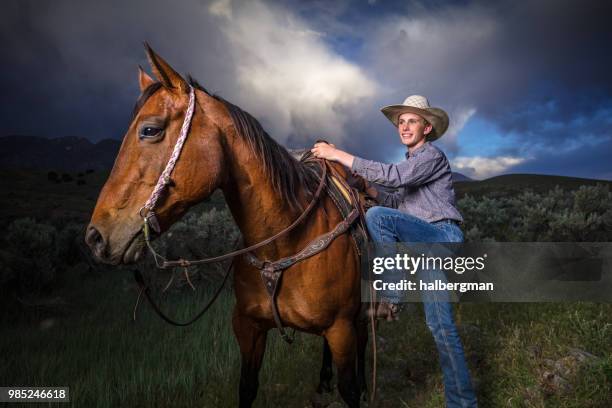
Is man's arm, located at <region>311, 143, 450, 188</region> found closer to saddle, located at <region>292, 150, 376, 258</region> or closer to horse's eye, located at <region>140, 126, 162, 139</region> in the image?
saddle, located at <region>292, 150, 376, 258</region>

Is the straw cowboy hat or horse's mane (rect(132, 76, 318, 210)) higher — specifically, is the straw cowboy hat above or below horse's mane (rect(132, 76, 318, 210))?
above

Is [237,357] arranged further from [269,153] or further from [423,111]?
[423,111]

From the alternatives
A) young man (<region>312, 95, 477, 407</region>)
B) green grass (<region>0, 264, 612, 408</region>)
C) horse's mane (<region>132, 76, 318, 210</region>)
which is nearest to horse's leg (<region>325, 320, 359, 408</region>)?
young man (<region>312, 95, 477, 407</region>)

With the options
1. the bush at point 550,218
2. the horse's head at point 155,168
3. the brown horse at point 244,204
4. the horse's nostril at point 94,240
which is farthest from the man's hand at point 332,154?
the bush at point 550,218

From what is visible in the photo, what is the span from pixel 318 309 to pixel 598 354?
413 cm

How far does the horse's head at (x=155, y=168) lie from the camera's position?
2.11 meters

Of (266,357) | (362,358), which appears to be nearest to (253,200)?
(362,358)

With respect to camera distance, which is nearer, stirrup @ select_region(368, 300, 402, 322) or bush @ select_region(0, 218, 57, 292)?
stirrup @ select_region(368, 300, 402, 322)

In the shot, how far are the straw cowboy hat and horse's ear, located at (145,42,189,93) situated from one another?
79.1 inches

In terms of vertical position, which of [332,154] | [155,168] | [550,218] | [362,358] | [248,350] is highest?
[550,218]

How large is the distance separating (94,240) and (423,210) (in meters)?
2.61

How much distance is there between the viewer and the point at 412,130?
11.5ft

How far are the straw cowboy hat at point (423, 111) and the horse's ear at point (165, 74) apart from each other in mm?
2009

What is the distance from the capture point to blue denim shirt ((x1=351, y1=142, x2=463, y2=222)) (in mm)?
3096
